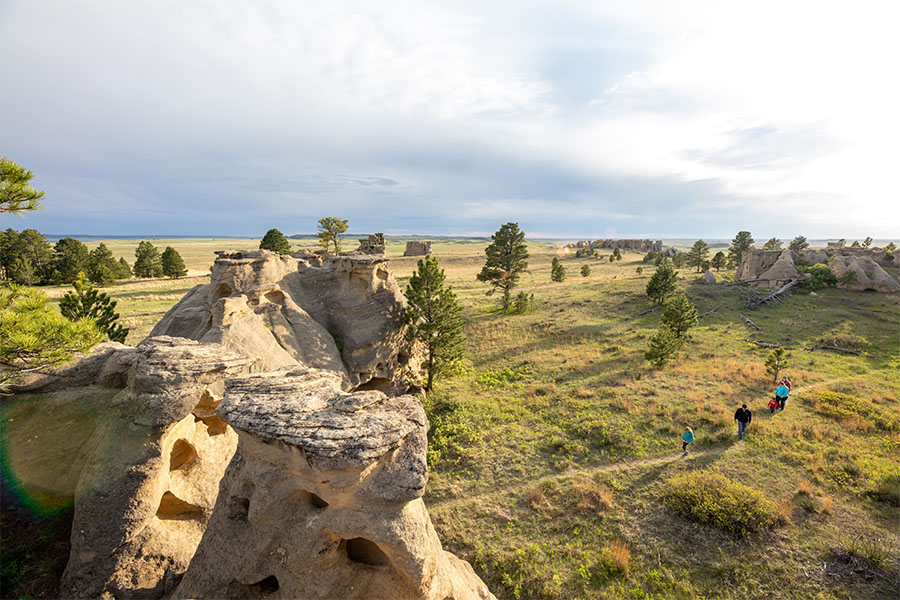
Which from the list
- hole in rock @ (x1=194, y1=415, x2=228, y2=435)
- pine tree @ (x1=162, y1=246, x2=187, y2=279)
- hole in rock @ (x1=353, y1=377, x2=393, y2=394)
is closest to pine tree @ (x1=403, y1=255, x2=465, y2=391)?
hole in rock @ (x1=353, y1=377, x2=393, y2=394)

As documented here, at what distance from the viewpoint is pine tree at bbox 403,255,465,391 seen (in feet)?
83.5

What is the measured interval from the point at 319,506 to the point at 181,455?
7.12 meters

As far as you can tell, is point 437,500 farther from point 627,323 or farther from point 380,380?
point 627,323

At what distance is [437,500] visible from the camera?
54.4 ft

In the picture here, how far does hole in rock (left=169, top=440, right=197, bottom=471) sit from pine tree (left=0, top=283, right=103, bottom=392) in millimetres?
4260

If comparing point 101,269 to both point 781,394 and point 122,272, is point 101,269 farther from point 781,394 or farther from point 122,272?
point 781,394

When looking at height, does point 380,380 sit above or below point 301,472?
below

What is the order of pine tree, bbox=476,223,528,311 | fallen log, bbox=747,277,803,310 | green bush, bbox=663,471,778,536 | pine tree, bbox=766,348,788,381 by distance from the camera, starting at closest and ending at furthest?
green bush, bbox=663,471,778,536 < pine tree, bbox=766,348,788,381 < fallen log, bbox=747,277,803,310 < pine tree, bbox=476,223,528,311

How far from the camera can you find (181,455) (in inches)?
474

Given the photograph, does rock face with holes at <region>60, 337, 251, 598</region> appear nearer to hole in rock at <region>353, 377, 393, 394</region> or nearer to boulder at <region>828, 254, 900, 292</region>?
hole in rock at <region>353, 377, 393, 394</region>

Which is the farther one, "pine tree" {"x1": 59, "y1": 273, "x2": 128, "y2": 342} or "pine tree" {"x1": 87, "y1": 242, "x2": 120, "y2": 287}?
"pine tree" {"x1": 87, "y1": 242, "x2": 120, "y2": 287}

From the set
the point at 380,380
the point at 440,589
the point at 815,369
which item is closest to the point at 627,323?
the point at 815,369

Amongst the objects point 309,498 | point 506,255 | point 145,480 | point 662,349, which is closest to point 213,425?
point 145,480

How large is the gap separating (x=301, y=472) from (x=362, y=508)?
5.36ft
